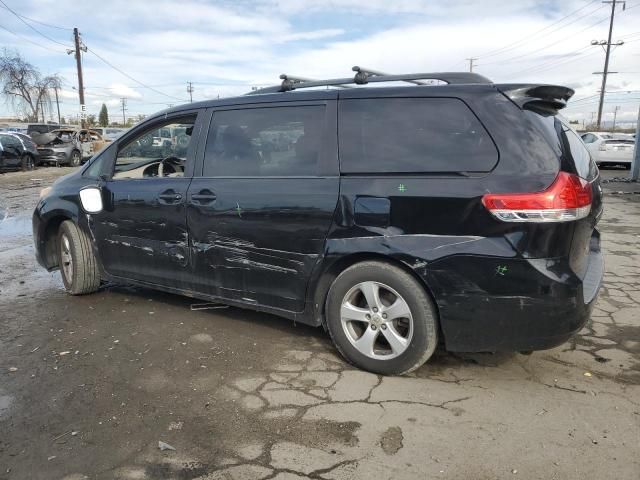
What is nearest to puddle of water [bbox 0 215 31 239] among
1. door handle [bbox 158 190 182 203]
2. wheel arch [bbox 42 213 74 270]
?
wheel arch [bbox 42 213 74 270]

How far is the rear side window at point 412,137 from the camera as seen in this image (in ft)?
10.0

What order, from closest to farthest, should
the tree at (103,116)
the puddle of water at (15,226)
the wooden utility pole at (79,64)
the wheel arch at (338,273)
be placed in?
the wheel arch at (338,273), the puddle of water at (15,226), the wooden utility pole at (79,64), the tree at (103,116)

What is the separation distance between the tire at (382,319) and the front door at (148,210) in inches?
56.3

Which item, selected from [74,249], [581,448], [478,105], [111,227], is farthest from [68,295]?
[581,448]

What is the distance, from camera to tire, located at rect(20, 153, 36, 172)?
68.3ft

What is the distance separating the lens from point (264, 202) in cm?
365

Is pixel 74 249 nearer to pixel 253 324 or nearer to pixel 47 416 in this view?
pixel 253 324

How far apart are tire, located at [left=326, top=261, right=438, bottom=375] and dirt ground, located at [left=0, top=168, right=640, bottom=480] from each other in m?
0.15

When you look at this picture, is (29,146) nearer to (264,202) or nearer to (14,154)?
(14,154)

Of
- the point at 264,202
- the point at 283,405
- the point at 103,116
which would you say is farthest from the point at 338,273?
the point at 103,116

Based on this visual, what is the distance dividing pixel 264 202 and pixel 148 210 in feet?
3.96

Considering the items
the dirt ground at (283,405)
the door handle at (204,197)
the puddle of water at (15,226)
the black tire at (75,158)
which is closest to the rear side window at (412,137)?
the door handle at (204,197)

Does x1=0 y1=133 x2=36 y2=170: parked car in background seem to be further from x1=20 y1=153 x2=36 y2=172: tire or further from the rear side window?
the rear side window

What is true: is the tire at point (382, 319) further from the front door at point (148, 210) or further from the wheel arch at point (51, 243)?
the wheel arch at point (51, 243)
